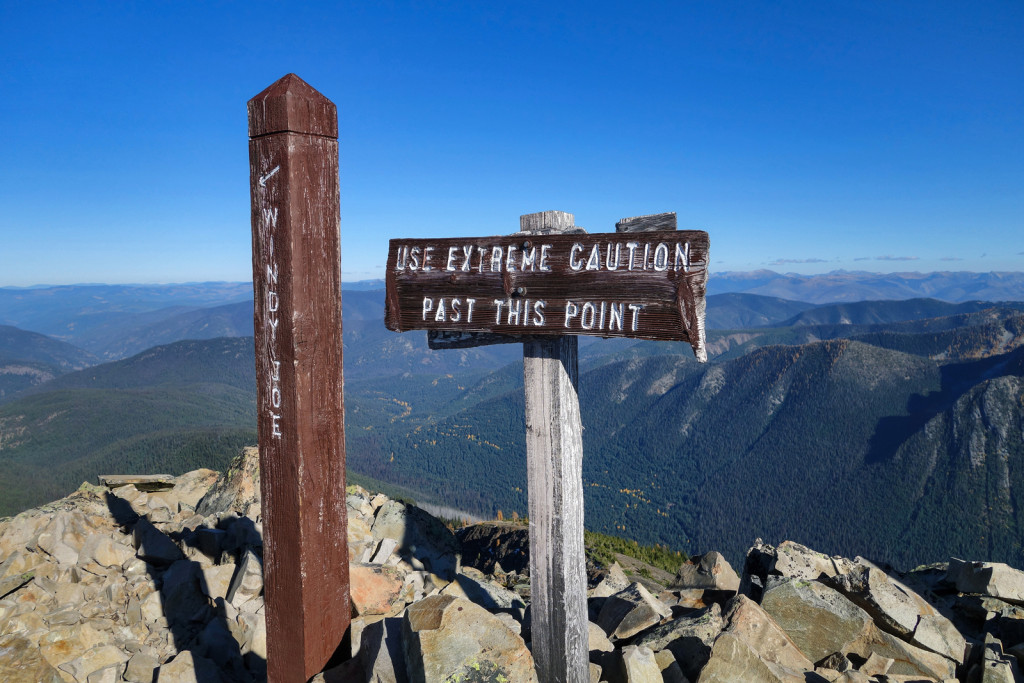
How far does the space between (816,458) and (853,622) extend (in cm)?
17439

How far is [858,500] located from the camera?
436ft

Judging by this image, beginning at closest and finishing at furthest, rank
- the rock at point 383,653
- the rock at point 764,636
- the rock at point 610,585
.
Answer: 1. the rock at point 383,653
2. the rock at point 764,636
3. the rock at point 610,585

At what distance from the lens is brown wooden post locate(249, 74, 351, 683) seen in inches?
139

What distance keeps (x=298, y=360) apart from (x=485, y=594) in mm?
5978

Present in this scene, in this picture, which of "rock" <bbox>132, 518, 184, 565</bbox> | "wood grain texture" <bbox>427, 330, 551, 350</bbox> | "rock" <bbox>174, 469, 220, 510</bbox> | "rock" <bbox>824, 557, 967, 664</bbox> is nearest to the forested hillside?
"rock" <bbox>174, 469, 220, 510</bbox>

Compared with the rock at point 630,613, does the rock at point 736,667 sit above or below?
above

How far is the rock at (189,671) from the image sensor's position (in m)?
5.15

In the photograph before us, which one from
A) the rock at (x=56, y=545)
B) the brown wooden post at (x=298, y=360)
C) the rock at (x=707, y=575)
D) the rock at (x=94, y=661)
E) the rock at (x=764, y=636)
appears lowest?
the rock at (x=707, y=575)

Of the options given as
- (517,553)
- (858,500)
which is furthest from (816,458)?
(517,553)

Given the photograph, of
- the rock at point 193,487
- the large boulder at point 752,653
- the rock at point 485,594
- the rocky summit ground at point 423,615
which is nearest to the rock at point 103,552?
the rocky summit ground at point 423,615

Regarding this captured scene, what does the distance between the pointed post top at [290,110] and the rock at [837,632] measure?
6.81 metres

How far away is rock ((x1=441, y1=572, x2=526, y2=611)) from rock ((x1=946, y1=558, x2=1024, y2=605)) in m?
6.26

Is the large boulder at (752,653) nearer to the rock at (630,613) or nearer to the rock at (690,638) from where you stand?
the rock at (690,638)

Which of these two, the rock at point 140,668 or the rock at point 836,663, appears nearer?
the rock at point 140,668
